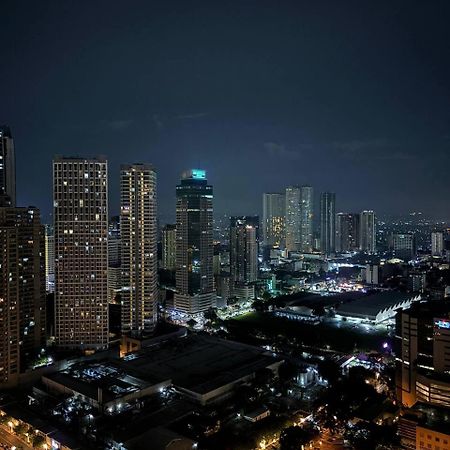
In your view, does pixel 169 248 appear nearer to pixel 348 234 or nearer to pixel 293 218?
pixel 293 218

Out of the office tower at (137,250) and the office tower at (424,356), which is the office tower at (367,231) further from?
the office tower at (424,356)

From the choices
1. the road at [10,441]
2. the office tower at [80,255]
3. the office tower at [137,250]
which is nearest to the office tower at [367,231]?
the office tower at [137,250]

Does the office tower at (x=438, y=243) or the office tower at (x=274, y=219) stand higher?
the office tower at (x=274, y=219)

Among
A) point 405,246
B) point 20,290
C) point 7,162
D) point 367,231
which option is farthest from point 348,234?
point 20,290

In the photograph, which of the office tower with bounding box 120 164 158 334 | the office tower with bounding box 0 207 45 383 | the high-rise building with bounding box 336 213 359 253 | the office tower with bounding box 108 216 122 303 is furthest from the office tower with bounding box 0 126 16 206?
the high-rise building with bounding box 336 213 359 253

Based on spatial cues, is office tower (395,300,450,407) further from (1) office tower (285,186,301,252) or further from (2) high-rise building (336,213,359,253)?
(2) high-rise building (336,213,359,253)

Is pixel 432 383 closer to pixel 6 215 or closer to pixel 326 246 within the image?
pixel 6 215

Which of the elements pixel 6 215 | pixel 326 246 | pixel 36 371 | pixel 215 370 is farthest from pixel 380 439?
pixel 326 246
